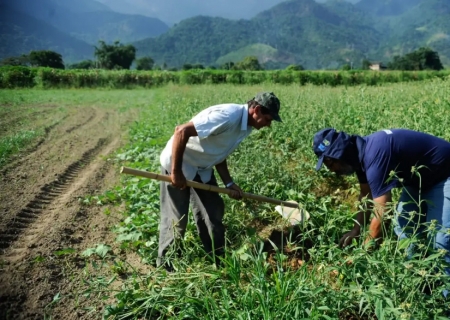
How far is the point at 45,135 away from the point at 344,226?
814 centimetres

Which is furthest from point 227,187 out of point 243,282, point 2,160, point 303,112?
point 2,160

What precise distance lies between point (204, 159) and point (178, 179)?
1.06 ft

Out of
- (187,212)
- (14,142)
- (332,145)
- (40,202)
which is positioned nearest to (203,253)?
(187,212)

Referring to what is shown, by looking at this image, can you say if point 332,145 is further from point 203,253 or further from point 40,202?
point 40,202

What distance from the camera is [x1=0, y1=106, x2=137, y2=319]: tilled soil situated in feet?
10.0

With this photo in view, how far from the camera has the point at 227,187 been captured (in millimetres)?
3541

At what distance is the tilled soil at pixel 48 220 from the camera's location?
305 cm

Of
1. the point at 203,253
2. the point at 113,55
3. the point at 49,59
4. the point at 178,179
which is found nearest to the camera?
the point at 178,179

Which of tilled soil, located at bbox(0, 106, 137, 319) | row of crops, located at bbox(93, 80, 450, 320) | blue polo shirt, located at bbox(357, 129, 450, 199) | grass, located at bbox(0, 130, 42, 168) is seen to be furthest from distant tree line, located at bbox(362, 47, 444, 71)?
blue polo shirt, located at bbox(357, 129, 450, 199)

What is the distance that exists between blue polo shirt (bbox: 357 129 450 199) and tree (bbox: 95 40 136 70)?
8480 cm

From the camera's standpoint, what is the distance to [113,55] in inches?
3364

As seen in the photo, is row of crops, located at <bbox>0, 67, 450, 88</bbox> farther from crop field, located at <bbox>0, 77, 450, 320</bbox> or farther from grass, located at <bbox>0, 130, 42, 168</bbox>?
crop field, located at <bbox>0, 77, 450, 320</bbox>

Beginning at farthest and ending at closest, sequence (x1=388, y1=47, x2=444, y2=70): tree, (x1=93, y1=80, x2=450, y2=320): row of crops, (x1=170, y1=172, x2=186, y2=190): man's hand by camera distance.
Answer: (x1=388, y1=47, x2=444, y2=70): tree < (x1=170, y1=172, x2=186, y2=190): man's hand < (x1=93, y1=80, x2=450, y2=320): row of crops

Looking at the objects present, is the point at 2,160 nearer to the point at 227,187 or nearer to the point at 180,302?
the point at 227,187
